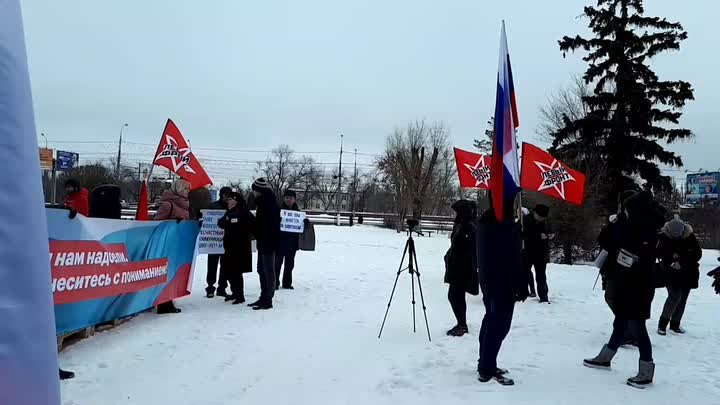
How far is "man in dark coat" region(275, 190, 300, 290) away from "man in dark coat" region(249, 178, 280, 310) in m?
1.38

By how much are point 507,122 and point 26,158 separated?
4279 millimetres

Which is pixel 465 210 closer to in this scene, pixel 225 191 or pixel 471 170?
pixel 225 191

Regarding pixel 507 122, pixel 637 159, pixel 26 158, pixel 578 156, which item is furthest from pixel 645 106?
pixel 26 158

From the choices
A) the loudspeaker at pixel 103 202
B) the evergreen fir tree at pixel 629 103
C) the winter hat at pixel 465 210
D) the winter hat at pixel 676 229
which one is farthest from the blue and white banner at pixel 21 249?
the evergreen fir tree at pixel 629 103

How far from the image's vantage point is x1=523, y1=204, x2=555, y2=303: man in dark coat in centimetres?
880

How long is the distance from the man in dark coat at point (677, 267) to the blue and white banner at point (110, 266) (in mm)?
7075

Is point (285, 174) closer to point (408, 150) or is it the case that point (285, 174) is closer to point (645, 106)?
point (408, 150)

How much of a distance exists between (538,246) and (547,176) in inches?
88.7

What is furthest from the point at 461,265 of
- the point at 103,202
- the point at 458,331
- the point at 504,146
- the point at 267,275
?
the point at 103,202

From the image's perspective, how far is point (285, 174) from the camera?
254 ft

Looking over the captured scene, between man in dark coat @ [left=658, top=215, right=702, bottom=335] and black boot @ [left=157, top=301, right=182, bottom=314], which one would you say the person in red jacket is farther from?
man in dark coat @ [left=658, top=215, right=702, bottom=335]

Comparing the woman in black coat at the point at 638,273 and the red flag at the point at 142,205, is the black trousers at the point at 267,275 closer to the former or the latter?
the red flag at the point at 142,205

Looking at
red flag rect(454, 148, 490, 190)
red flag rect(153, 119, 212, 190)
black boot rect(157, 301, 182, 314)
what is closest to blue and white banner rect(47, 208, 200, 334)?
black boot rect(157, 301, 182, 314)

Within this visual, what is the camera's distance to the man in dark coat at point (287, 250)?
921cm
